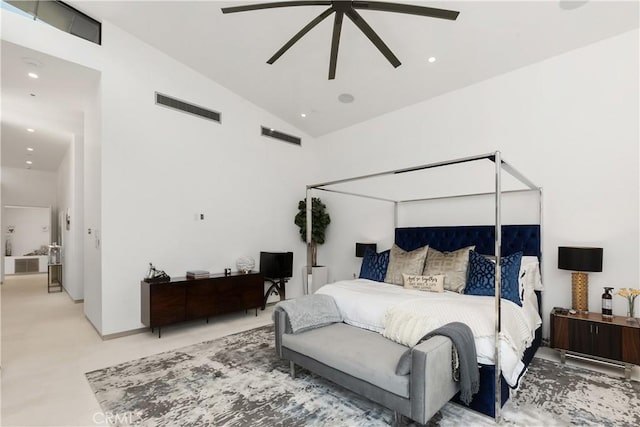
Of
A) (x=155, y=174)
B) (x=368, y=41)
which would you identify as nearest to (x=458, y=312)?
(x=368, y=41)

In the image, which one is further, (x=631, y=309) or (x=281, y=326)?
(x=631, y=309)

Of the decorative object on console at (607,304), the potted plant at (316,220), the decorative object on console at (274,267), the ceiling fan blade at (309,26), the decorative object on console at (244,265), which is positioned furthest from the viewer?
the potted plant at (316,220)

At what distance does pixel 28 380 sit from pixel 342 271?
15.4ft

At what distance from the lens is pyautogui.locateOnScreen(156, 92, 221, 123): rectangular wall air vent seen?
4.82 metres

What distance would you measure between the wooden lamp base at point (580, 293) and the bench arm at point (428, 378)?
2410 millimetres

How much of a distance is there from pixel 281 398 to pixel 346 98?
4.54 m

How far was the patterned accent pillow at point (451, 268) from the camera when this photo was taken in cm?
361

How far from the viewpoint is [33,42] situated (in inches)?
145

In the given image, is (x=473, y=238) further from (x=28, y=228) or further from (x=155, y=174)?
(x=28, y=228)

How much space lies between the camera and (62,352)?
3.71 metres

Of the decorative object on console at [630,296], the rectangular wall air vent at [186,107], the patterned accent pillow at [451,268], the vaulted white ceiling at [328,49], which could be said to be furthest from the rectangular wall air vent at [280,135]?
the decorative object on console at [630,296]

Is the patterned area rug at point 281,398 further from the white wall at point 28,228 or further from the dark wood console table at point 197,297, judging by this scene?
the white wall at point 28,228

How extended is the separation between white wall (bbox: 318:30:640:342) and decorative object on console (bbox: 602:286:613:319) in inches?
11.8

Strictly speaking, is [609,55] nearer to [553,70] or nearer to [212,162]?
[553,70]
